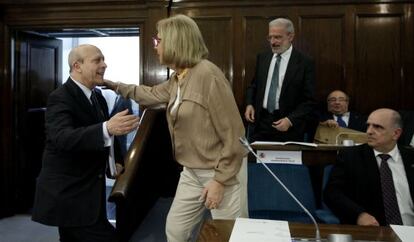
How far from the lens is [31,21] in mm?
4625

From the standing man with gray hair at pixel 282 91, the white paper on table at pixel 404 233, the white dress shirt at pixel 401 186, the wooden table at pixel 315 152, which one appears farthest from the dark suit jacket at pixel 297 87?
→ the white paper on table at pixel 404 233

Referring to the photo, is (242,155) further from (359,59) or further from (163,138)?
(359,59)

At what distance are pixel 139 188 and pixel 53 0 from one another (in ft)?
9.27

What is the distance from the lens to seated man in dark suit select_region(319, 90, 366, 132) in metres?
4.07

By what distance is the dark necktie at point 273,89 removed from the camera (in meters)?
3.42

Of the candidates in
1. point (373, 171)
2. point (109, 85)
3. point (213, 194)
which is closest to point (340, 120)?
point (373, 171)

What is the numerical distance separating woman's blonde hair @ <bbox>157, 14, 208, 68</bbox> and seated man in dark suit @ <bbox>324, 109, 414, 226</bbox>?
110cm

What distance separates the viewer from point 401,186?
2.36 metres

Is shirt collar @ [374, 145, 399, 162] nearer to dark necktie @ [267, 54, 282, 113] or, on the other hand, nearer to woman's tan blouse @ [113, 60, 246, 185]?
woman's tan blouse @ [113, 60, 246, 185]

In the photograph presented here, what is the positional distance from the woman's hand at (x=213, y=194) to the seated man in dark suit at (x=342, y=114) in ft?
8.22

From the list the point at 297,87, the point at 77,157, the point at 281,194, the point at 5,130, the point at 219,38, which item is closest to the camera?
the point at 77,157

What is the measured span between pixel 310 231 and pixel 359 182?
1.02 metres

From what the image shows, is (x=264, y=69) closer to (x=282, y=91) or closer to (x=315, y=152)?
(x=282, y=91)

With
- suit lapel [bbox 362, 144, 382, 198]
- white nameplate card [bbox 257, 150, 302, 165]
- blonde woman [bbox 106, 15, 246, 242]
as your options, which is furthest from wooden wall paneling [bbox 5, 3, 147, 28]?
suit lapel [bbox 362, 144, 382, 198]
